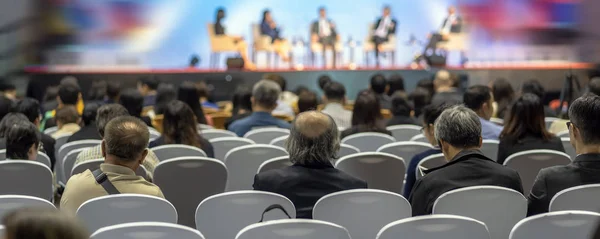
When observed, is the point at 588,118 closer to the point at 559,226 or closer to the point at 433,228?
the point at 559,226

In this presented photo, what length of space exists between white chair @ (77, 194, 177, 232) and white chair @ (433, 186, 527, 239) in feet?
4.06

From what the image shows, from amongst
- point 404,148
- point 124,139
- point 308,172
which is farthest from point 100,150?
point 404,148

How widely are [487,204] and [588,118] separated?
716mm

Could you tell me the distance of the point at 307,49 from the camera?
1686 centimetres

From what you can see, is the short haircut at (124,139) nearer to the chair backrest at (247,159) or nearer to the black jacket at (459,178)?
the black jacket at (459,178)

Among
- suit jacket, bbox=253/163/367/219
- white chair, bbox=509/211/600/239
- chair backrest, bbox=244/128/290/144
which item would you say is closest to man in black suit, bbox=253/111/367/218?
suit jacket, bbox=253/163/367/219

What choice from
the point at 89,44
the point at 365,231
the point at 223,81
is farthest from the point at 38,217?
the point at 89,44

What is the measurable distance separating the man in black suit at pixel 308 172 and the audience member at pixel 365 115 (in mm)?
2564

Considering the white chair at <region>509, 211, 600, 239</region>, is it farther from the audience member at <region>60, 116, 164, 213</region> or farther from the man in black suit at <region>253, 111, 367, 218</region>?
the audience member at <region>60, 116, 164, 213</region>

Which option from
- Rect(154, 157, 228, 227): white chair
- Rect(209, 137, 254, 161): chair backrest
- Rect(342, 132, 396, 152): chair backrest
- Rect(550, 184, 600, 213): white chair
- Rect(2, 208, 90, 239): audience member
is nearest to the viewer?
Rect(2, 208, 90, 239): audience member

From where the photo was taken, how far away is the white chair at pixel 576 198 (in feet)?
13.2

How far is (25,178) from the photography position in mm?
5207

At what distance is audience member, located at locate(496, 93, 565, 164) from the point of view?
6094 mm

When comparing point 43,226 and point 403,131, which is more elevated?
point 43,226
